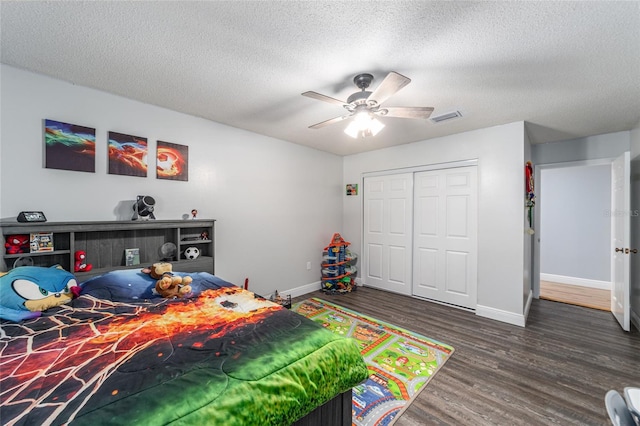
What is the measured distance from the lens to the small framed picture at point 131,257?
2.54 meters

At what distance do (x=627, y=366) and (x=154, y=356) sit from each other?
3.67 meters

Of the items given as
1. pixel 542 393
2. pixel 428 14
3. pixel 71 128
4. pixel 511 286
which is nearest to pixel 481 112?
pixel 428 14

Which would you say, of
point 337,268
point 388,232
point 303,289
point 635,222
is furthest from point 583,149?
point 303,289

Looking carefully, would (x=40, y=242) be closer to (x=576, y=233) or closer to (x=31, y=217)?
(x=31, y=217)

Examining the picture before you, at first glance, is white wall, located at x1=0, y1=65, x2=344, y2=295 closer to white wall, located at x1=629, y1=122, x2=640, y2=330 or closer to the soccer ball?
the soccer ball

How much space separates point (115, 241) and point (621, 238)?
5.53m

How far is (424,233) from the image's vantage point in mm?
4059

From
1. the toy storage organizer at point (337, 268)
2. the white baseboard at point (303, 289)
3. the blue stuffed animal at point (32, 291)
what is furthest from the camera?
the toy storage organizer at point (337, 268)

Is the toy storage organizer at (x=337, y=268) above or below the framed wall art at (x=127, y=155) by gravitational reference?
below

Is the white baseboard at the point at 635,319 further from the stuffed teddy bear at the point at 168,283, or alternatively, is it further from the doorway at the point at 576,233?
the stuffed teddy bear at the point at 168,283

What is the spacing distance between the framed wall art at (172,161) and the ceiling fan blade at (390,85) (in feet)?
7.16

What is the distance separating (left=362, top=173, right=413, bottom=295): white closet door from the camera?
425cm

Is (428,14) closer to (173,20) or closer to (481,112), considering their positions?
(173,20)

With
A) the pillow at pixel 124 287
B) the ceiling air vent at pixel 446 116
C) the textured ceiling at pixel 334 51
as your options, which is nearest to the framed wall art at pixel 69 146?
the textured ceiling at pixel 334 51
